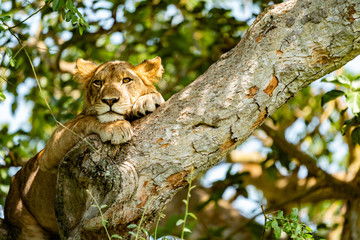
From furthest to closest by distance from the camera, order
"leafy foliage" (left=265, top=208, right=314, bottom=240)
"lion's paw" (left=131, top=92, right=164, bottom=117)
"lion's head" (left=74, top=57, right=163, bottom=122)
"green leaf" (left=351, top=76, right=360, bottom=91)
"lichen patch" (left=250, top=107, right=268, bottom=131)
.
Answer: "green leaf" (left=351, top=76, right=360, bottom=91), "lion's head" (left=74, top=57, right=163, bottom=122), "lion's paw" (left=131, top=92, right=164, bottom=117), "lichen patch" (left=250, top=107, right=268, bottom=131), "leafy foliage" (left=265, top=208, right=314, bottom=240)

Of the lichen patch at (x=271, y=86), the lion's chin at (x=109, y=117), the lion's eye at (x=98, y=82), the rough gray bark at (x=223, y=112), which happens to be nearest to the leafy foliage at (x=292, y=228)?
the rough gray bark at (x=223, y=112)

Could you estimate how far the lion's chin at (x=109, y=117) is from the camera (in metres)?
3.92

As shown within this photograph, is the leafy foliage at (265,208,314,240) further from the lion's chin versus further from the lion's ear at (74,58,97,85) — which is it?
the lion's ear at (74,58,97,85)

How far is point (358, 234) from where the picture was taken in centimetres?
659

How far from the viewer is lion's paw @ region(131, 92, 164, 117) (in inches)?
151

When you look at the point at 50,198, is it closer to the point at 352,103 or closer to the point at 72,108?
the point at 72,108

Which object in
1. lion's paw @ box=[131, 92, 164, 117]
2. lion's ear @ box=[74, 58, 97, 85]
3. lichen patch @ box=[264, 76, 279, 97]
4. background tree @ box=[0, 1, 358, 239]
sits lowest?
background tree @ box=[0, 1, 358, 239]

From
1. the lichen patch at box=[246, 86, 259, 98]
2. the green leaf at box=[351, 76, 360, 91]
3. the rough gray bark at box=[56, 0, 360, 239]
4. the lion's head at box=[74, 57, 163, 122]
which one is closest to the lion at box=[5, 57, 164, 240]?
the lion's head at box=[74, 57, 163, 122]

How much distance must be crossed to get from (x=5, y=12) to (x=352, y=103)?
4.38 meters

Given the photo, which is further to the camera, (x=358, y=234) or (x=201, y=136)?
(x=358, y=234)

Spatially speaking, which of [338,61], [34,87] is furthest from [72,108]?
[338,61]

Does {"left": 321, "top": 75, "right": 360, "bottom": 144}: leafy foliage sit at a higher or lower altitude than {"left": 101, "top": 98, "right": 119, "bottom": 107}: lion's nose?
lower

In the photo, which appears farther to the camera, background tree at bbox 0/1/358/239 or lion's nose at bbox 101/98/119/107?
background tree at bbox 0/1/358/239

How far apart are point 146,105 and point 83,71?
1.63 m
